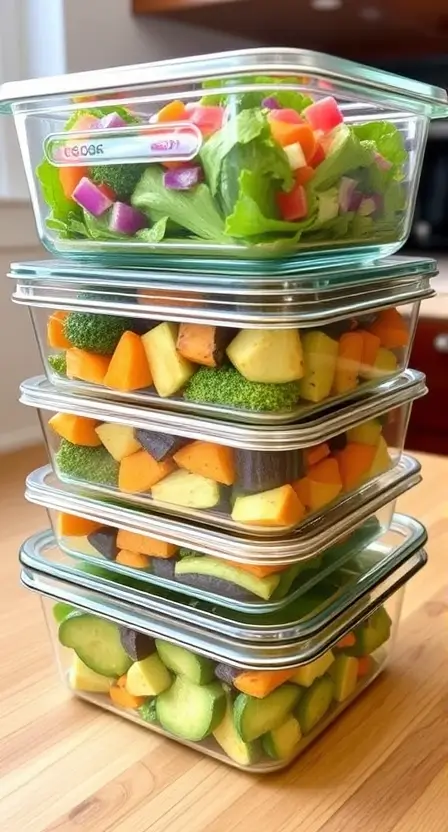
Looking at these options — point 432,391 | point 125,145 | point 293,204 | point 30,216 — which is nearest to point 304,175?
point 293,204

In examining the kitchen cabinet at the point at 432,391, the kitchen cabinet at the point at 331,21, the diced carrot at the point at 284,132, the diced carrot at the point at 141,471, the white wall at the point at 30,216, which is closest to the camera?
the diced carrot at the point at 284,132

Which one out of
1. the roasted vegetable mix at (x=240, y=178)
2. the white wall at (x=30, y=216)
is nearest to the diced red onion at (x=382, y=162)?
the roasted vegetable mix at (x=240, y=178)

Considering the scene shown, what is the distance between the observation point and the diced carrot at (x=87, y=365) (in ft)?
1.90

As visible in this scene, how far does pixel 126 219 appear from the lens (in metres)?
0.54

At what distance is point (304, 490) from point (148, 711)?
19 cm

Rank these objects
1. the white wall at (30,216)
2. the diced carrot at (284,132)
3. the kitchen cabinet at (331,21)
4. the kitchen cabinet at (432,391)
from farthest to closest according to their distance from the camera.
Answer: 1. the kitchen cabinet at (432,391)
2. the kitchen cabinet at (331,21)
3. the white wall at (30,216)
4. the diced carrot at (284,132)

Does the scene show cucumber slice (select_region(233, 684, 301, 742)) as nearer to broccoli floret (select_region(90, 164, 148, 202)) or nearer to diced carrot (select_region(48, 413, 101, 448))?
diced carrot (select_region(48, 413, 101, 448))

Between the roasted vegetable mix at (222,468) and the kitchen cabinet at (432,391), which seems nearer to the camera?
the roasted vegetable mix at (222,468)

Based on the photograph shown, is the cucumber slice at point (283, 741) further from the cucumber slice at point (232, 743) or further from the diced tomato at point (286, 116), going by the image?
the diced tomato at point (286, 116)

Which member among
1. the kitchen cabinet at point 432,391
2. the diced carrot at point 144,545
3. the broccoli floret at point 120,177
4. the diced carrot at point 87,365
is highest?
the broccoli floret at point 120,177

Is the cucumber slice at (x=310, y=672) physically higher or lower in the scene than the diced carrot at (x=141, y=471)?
lower

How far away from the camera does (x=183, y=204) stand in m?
0.51

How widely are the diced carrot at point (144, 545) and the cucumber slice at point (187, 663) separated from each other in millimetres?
59

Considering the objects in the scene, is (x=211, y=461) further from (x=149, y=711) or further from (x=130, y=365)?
(x=149, y=711)
